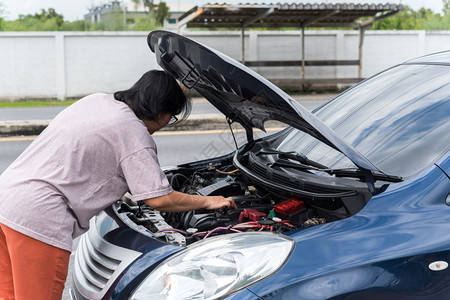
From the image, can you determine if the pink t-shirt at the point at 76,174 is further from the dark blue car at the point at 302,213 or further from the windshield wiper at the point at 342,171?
the windshield wiper at the point at 342,171

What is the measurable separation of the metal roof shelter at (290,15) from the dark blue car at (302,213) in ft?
44.5

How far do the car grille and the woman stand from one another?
91mm

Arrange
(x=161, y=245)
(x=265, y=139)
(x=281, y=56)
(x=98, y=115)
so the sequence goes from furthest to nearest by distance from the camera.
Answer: (x=281, y=56)
(x=265, y=139)
(x=98, y=115)
(x=161, y=245)

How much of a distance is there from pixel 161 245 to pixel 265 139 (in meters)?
1.33

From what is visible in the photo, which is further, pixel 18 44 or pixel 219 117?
pixel 18 44

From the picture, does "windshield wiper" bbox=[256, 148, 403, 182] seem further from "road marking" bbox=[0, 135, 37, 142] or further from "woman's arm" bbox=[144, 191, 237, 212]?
"road marking" bbox=[0, 135, 37, 142]

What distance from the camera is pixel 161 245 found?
79.8 inches

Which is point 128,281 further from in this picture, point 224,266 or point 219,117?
point 219,117

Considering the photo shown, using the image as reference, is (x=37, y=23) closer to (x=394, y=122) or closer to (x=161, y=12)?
(x=161, y=12)

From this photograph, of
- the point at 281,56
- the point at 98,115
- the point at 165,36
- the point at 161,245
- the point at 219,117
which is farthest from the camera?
the point at 281,56

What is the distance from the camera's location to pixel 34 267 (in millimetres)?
2070

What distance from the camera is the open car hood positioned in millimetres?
2002

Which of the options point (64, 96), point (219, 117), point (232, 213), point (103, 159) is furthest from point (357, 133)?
point (64, 96)

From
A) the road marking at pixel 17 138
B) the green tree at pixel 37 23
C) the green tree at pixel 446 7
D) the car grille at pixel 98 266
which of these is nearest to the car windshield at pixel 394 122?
the car grille at pixel 98 266
